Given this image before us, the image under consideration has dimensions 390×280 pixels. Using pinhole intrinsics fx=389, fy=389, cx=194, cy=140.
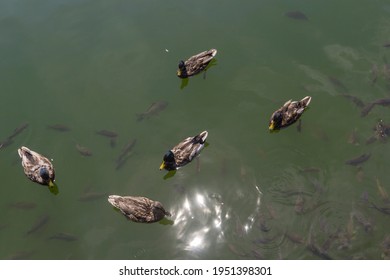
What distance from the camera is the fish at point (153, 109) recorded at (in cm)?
1263

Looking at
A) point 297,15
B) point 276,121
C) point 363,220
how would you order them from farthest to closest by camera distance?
point 297,15 → point 276,121 → point 363,220

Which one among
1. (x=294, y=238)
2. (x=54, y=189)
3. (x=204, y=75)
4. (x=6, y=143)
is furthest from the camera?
(x=204, y=75)

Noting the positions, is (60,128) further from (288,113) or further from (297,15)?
(297,15)

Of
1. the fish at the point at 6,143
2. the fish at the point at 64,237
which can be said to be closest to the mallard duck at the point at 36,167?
the fish at the point at 6,143

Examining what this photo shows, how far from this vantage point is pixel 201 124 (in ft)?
40.5

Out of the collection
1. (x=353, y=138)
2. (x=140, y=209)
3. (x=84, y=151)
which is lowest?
(x=353, y=138)

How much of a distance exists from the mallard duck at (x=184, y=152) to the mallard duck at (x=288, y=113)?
83.8 inches

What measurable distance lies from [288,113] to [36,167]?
7513 mm

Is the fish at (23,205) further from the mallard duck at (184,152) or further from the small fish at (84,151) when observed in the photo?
the mallard duck at (184,152)

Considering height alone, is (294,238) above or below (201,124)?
below

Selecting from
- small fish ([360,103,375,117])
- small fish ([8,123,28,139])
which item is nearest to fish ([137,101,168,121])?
small fish ([8,123,28,139])

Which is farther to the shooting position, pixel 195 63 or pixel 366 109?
pixel 195 63

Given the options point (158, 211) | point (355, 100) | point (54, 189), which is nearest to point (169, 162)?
point (158, 211)

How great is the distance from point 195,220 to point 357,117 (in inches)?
238
